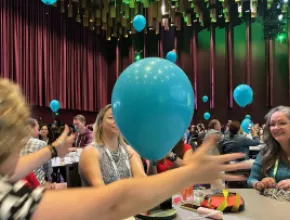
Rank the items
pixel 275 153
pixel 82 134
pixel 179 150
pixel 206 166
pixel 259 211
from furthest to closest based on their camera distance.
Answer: pixel 82 134, pixel 179 150, pixel 275 153, pixel 259 211, pixel 206 166

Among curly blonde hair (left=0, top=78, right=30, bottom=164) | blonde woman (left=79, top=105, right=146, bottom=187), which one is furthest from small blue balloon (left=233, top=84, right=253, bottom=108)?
curly blonde hair (left=0, top=78, right=30, bottom=164)

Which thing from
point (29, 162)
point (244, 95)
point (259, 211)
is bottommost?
point (259, 211)

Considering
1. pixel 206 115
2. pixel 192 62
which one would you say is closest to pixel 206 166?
pixel 206 115

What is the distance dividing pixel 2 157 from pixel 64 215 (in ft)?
0.70

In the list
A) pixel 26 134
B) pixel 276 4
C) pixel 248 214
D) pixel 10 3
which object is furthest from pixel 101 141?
pixel 276 4

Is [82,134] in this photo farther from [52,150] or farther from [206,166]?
[206,166]

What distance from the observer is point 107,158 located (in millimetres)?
2328

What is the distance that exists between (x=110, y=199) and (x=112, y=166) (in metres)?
1.58

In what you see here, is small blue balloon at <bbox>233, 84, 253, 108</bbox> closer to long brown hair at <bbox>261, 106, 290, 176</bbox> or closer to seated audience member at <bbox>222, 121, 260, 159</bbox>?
seated audience member at <bbox>222, 121, 260, 159</bbox>

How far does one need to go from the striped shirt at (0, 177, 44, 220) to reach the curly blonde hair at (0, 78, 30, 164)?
3.3 inches

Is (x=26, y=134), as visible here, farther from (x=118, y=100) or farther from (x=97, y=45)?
(x=97, y=45)

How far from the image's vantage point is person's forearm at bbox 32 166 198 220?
710 mm

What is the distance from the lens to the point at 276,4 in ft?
35.4

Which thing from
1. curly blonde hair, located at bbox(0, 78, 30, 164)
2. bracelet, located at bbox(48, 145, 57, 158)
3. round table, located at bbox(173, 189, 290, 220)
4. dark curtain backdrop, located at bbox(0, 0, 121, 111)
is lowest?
round table, located at bbox(173, 189, 290, 220)
